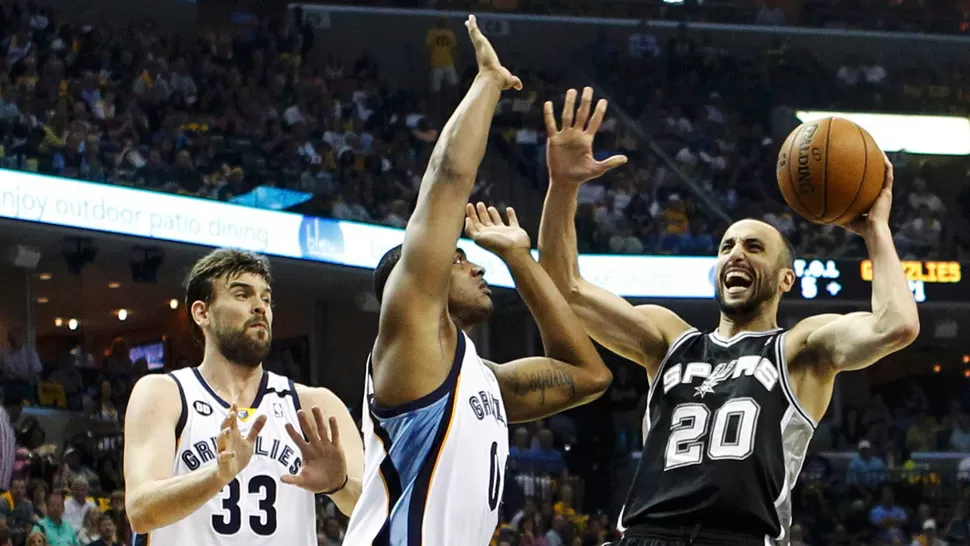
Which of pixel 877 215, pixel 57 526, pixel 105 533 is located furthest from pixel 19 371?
pixel 877 215

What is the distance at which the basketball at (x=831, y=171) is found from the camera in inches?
194

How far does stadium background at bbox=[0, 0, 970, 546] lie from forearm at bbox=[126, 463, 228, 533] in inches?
257

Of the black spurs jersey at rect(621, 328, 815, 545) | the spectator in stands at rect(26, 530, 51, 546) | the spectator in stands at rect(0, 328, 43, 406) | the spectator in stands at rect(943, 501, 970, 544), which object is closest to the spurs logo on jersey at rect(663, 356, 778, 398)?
the black spurs jersey at rect(621, 328, 815, 545)

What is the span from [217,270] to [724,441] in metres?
1.91

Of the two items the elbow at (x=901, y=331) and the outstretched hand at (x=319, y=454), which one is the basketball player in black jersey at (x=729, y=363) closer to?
the elbow at (x=901, y=331)

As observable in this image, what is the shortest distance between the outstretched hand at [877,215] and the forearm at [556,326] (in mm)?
1141

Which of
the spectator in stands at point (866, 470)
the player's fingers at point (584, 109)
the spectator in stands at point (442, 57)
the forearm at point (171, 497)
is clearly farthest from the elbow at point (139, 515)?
the spectator in stands at point (442, 57)

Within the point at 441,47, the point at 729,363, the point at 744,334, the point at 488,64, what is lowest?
the point at 729,363

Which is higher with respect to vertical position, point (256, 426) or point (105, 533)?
point (256, 426)

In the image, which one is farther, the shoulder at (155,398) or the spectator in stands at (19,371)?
the spectator in stands at (19,371)

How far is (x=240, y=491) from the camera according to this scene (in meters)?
4.68

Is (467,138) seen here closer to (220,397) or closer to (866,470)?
(220,397)

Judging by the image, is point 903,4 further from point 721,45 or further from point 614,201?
point 614,201

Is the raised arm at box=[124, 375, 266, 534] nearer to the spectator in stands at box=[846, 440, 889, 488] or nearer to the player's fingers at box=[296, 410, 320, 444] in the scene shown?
the player's fingers at box=[296, 410, 320, 444]
